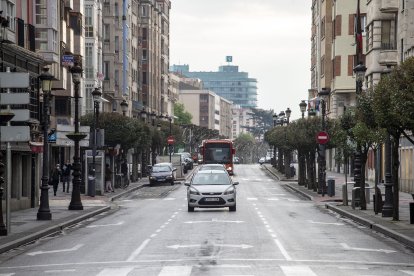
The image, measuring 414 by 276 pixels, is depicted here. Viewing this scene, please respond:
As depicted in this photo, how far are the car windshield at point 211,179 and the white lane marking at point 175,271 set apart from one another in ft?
82.1

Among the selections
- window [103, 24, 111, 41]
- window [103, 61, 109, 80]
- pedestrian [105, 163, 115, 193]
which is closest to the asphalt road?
pedestrian [105, 163, 115, 193]

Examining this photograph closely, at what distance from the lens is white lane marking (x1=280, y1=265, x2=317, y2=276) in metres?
19.4

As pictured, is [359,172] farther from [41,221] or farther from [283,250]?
[283,250]

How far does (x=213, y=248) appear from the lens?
25.0 metres

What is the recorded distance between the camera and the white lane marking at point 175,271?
63.0ft

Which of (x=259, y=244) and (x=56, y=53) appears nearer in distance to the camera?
(x=259, y=244)

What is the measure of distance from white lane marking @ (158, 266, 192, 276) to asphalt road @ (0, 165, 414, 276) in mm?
17

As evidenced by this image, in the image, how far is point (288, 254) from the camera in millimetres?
23828

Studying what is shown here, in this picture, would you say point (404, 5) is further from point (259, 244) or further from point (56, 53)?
point (259, 244)

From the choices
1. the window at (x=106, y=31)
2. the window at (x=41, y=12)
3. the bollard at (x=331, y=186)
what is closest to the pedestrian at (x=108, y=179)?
the window at (x=41, y=12)

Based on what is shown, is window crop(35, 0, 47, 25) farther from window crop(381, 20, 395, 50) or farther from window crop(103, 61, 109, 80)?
window crop(103, 61, 109, 80)

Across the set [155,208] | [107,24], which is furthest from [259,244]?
[107,24]

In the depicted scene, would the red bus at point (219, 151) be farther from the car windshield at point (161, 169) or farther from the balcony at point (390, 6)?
the balcony at point (390, 6)

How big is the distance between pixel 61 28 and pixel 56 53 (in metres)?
9.27
